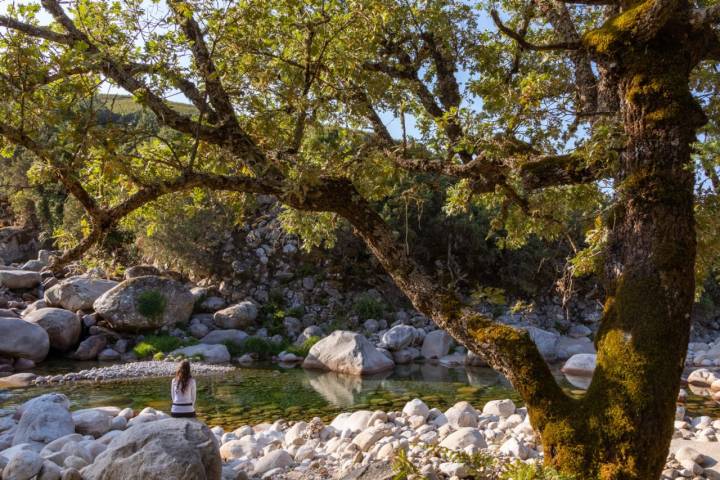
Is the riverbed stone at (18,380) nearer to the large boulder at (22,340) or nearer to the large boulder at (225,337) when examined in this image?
the large boulder at (22,340)

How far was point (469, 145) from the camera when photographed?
6.21 meters

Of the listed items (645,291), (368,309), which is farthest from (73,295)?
(645,291)

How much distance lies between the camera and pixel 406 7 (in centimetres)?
899

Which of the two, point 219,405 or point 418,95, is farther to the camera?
point 219,405

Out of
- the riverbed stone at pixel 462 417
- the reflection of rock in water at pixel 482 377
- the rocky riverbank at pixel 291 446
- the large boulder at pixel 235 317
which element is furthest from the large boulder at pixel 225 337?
the riverbed stone at pixel 462 417

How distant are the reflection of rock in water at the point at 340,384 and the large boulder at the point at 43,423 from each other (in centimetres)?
532

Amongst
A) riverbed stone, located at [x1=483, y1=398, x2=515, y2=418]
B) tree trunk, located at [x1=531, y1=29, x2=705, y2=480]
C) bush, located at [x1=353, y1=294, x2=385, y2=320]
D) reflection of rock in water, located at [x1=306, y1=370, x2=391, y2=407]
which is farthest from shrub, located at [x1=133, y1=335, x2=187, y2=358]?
tree trunk, located at [x1=531, y1=29, x2=705, y2=480]

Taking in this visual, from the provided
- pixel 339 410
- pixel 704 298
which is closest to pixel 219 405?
pixel 339 410

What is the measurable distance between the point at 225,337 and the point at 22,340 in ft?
20.2

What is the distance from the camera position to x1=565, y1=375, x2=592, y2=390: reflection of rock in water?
48.5ft

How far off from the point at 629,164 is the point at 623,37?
1.14 meters

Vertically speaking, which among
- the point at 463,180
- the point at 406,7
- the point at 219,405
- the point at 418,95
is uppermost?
the point at 406,7

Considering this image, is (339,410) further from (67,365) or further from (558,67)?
(67,365)

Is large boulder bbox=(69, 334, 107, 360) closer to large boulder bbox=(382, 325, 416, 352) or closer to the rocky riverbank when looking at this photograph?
the rocky riverbank
